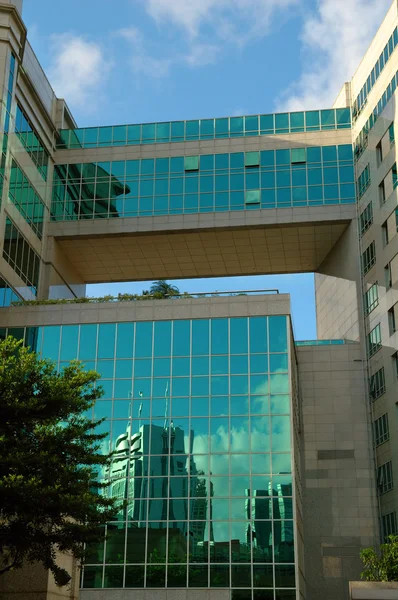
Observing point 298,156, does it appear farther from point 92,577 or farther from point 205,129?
point 92,577

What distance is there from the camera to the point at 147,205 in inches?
2210

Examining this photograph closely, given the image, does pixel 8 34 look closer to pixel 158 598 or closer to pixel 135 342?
pixel 135 342

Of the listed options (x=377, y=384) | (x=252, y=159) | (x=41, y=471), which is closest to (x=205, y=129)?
(x=252, y=159)

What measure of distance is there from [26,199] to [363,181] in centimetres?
2213

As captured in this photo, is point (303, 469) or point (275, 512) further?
point (303, 469)

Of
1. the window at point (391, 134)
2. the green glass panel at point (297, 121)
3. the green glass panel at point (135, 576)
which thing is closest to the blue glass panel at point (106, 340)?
the green glass panel at point (135, 576)

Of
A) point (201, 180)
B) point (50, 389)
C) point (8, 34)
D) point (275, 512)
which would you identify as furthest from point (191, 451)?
point (8, 34)

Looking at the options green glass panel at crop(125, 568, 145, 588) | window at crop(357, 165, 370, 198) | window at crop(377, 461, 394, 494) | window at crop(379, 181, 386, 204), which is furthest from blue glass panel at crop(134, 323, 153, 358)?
window at crop(357, 165, 370, 198)

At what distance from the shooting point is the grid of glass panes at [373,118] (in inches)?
1944

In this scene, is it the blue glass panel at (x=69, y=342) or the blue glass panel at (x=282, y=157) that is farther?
the blue glass panel at (x=282, y=157)

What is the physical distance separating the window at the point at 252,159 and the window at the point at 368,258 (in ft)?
32.7

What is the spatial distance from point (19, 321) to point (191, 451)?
1249cm

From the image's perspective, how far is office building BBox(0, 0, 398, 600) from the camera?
132 ft

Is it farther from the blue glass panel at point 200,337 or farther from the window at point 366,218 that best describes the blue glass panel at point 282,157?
the blue glass panel at point 200,337
